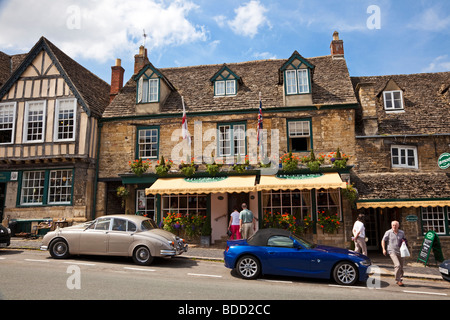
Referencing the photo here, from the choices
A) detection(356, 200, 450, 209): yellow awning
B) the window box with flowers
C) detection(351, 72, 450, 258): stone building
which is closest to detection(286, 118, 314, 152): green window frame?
detection(351, 72, 450, 258): stone building

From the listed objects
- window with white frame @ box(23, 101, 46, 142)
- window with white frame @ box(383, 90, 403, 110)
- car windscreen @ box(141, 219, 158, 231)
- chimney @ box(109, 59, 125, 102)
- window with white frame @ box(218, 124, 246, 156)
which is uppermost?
chimney @ box(109, 59, 125, 102)

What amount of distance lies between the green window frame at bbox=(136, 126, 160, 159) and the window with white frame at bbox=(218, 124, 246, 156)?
329 centimetres

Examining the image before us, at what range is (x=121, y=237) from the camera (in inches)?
378

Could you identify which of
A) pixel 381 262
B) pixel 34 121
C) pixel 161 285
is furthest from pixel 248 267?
pixel 34 121

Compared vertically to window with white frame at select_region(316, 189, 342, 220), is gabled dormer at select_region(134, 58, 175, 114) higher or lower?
higher

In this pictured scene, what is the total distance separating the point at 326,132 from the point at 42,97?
14.7 metres

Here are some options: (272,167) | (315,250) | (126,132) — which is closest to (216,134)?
(272,167)

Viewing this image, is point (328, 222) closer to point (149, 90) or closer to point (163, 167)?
point (163, 167)

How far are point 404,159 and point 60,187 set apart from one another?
17.1 metres

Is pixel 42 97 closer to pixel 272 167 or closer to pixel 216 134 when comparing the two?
pixel 216 134

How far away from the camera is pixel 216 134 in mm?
15461

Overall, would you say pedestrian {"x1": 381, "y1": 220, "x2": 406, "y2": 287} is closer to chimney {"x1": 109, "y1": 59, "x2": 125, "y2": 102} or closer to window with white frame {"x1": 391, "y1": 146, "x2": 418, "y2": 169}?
window with white frame {"x1": 391, "y1": 146, "x2": 418, "y2": 169}

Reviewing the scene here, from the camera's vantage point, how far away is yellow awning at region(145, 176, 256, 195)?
13.1 metres

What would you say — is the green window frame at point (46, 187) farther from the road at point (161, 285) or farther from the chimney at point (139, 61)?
the chimney at point (139, 61)
